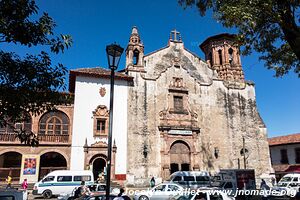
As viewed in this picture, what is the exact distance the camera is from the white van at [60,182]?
59.0 ft

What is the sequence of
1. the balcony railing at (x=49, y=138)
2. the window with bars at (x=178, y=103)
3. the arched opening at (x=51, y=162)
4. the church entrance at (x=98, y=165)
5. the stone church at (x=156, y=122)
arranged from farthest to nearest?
the window with bars at (x=178, y=103), the church entrance at (x=98, y=165), the stone church at (x=156, y=122), the arched opening at (x=51, y=162), the balcony railing at (x=49, y=138)

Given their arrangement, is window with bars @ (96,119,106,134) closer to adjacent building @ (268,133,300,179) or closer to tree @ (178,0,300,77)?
tree @ (178,0,300,77)

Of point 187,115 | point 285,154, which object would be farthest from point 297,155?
point 187,115

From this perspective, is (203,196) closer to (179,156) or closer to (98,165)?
(98,165)

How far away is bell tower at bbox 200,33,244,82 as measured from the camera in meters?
30.2

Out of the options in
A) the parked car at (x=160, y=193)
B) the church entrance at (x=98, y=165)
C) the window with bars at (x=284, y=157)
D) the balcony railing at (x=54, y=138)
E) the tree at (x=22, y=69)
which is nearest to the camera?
the tree at (x=22, y=69)

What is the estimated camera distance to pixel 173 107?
26.8 metres

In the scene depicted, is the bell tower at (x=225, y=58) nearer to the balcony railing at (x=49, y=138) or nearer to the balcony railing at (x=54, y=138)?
the balcony railing at (x=54, y=138)

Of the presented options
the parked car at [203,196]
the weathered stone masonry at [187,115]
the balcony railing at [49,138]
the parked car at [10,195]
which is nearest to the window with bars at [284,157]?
the weathered stone masonry at [187,115]

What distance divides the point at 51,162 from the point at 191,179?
39.3 feet

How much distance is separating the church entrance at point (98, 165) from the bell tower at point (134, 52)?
9373 mm

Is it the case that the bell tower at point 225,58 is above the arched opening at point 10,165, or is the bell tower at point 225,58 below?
above

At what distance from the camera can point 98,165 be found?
934 inches

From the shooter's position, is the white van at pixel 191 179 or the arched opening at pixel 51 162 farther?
the arched opening at pixel 51 162
